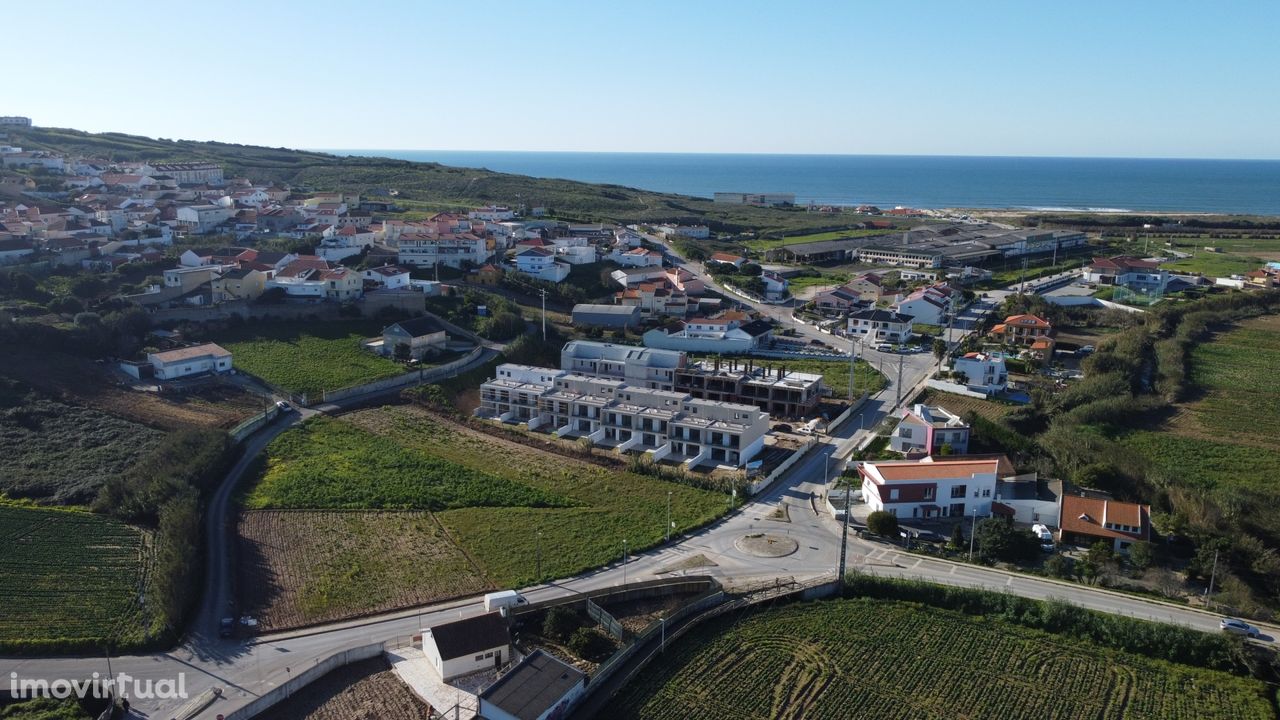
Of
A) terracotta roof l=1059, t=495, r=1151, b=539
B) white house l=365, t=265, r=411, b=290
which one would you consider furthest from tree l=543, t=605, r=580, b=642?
white house l=365, t=265, r=411, b=290

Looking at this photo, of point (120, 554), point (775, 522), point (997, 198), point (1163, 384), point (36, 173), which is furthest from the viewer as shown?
point (997, 198)

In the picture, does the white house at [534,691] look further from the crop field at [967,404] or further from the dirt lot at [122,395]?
the crop field at [967,404]

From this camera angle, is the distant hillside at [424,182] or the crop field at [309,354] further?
the distant hillside at [424,182]

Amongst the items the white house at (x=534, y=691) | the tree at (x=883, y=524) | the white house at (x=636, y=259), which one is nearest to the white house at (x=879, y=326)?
the white house at (x=636, y=259)

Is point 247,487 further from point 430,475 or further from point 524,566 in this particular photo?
point 524,566

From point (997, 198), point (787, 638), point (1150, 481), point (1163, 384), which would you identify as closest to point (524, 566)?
point (787, 638)

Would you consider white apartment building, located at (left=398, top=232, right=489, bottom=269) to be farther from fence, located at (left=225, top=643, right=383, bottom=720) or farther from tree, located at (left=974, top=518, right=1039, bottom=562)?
tree, located at (left=974, top=518, right=1039, bottom=562)
